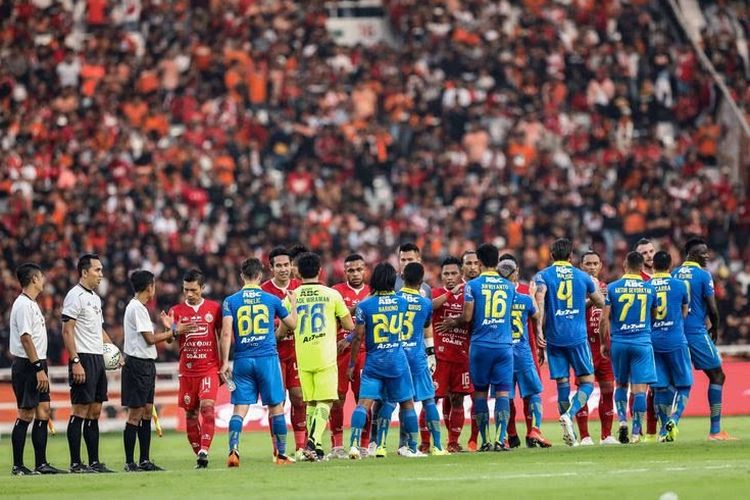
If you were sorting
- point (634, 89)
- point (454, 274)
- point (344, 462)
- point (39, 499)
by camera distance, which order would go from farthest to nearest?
point (634, 89) < point (454, 274) < point (344, 462) < point (39, 499)

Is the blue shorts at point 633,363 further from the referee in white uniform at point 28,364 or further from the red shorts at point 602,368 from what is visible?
the referee in white uniform at point 28,364

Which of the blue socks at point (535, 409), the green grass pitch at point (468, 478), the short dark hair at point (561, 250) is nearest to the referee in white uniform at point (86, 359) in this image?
the green grass pitch at point (468, 478)

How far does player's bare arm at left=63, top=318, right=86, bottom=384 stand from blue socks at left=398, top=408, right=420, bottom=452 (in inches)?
143

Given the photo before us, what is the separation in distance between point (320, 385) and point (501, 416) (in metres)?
2.29

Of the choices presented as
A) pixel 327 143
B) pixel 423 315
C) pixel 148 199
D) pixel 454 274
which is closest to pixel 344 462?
pixel 423 315

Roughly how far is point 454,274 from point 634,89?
62.6 feet

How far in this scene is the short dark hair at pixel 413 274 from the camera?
19.9 m

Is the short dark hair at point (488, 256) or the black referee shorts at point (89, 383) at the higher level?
the short dark hair at point (488, 256)

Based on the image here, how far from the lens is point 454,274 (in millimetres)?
21625

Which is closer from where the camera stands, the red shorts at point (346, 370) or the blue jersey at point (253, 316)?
the blue jersey at point (253, 316)

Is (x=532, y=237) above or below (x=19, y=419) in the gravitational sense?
above

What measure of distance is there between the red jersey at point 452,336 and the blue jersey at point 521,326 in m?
0.59

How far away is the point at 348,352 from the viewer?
69.7ft

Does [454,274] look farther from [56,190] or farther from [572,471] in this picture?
[56,190]
